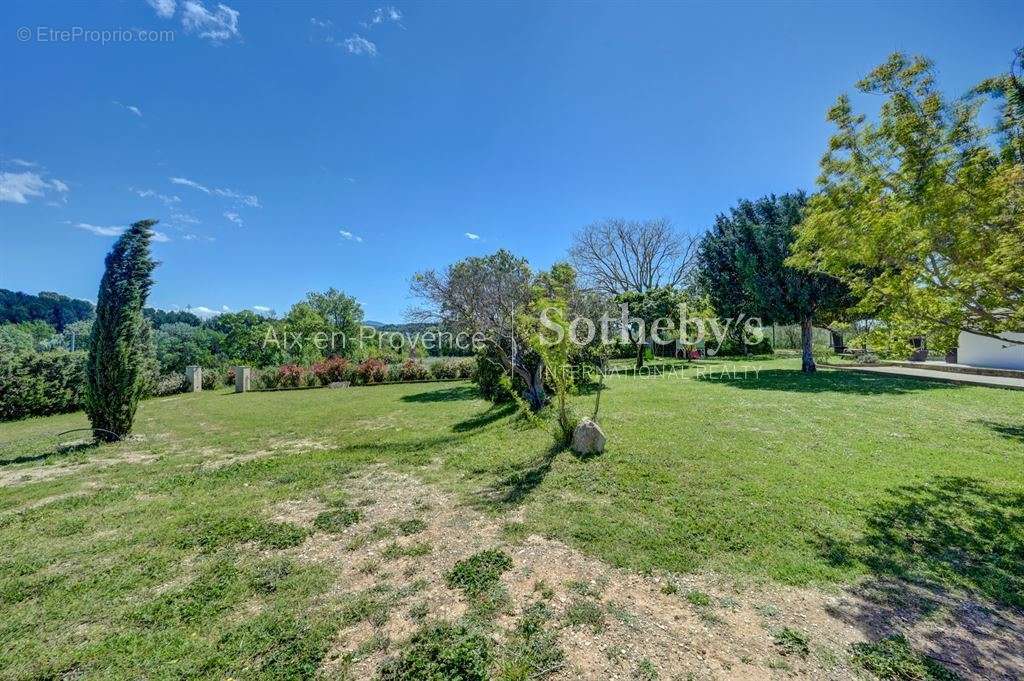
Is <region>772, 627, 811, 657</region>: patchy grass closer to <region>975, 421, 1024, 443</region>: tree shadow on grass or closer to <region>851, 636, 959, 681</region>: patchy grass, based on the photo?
<region>851, 636, 959, 681</region>: patchy grass

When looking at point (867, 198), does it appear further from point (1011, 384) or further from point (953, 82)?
point (1011, 384)

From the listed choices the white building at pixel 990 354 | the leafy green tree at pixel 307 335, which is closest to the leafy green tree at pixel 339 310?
the leafy green tree at pixel 307 335

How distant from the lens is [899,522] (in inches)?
146

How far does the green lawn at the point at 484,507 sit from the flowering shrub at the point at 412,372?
11358 millimetres

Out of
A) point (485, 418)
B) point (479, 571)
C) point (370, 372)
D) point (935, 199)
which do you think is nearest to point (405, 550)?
point (479, 571)

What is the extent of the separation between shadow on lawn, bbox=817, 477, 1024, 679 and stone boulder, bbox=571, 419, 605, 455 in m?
2.84

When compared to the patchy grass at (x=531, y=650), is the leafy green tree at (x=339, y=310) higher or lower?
higher

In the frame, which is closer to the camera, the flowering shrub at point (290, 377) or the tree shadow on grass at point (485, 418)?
the tree shadow on grass at point (485, 418)

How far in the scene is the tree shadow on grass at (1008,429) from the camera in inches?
241

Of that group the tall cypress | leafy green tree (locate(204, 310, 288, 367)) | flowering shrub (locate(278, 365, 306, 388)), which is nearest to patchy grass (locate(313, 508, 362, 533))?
the tall cypress

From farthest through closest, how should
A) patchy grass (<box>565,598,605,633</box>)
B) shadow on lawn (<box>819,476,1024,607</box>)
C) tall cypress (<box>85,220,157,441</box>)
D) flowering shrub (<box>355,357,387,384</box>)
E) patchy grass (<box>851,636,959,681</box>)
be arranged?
flowering shrub (<box>355,357,387,384</box>) → tall cypress (<box>85,220,157,441</box>) → shadow on lawn (<box>819,476,1024,607</box>) → patchy grass (<box>565,598,605,633</box>) → patchy grass (<box>851,636,959,681</box>)

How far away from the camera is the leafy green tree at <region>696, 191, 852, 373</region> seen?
1537 centimetres

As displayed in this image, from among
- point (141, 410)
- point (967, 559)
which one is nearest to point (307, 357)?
point (141, 410)

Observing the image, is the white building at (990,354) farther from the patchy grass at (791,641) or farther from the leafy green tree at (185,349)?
the leafy green tree at (185,349)
